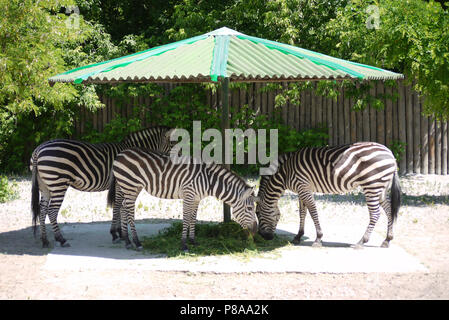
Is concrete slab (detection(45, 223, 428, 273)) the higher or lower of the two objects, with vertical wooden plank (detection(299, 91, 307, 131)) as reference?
lower

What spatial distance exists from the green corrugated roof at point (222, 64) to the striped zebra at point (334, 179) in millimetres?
1088

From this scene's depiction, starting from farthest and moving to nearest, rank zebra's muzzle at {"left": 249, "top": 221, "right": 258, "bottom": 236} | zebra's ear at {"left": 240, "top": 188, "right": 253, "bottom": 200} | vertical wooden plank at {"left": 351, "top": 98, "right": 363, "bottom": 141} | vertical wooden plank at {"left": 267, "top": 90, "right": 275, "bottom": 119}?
vertical wooden plank at {"left": 267, "top": 90, "right": 275, "bottom": 119}, vertical wooden plank at {"left": 351, "top": 98, "right": 363, "bottom": 141}, zebra's muzzle at {"left": 249, "top": 221, "right": 258, "bottom": 236}, zebra's ear at {"left": 240, "top": 188, "right": 253, "bottom": 200}

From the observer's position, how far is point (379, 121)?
13.9m

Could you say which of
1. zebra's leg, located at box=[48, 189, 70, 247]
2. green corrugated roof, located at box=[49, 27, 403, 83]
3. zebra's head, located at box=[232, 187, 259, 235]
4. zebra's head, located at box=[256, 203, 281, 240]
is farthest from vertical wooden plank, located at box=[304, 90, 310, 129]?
zebra's leg, located at box=[48, 189, 70, 247]

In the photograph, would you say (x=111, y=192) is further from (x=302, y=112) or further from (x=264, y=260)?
(x=302, y=112)

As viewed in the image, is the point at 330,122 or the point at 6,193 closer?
the point at 6,193

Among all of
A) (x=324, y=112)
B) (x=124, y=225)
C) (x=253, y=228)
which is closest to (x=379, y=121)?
(x=324, y=112)

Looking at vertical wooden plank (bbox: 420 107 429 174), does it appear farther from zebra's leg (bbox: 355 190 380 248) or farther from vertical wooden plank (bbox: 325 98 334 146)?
zebra's leg (bbox: 355 190 380 248)

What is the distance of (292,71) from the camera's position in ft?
20.9

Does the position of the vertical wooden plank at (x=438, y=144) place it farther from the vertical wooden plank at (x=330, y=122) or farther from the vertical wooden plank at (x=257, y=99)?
the vertical wooden plank at (x=257, y=99)

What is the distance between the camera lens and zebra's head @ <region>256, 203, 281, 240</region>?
7.30 metres

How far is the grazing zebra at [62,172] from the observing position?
7074 millimetres

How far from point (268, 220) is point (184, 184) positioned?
1.39 meters

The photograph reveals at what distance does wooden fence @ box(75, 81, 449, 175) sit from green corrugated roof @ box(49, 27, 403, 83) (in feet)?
22.7
